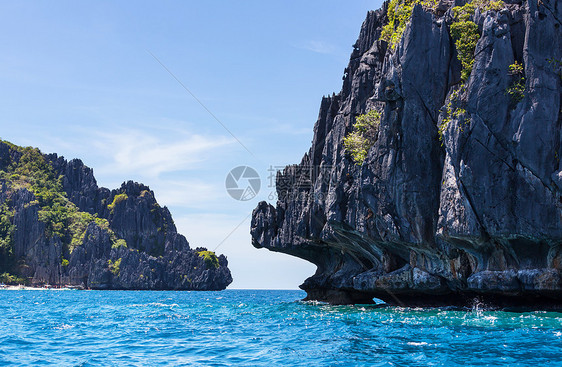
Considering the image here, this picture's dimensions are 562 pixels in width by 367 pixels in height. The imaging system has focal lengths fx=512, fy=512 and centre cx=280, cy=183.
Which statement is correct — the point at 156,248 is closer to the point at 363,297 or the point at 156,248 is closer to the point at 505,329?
the point at 363,297

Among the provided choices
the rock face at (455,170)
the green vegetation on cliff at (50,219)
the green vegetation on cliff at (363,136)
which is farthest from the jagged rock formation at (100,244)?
the green vegetation on cliff at (363,136)

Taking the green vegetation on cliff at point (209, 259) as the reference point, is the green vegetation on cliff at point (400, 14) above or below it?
above

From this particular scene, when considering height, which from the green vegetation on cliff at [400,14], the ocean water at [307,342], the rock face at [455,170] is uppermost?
the green vegetation on cliff at [400,14]

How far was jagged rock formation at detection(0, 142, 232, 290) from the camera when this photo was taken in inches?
6191

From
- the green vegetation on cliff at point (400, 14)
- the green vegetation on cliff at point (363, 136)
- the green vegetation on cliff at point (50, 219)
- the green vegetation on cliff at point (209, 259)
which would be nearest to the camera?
the green vegetation on cliff at point (400, 14)

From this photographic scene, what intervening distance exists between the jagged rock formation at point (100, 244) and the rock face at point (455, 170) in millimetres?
124432

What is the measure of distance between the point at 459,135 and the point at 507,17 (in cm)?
826

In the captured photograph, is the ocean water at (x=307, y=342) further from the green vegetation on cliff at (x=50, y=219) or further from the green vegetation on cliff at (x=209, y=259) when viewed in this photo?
the green vegetation on cliff at (x=50, y=219)

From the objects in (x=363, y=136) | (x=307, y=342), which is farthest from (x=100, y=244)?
(x=307, y=342)

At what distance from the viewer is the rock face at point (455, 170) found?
100ft

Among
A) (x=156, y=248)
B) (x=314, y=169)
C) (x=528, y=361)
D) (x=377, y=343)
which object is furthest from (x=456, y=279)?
(x=156, y=248)

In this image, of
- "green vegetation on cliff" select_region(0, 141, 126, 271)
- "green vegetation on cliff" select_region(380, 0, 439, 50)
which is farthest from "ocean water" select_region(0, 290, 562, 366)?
"green vegetation on cliff" select_region(0, 141, 126, 271)

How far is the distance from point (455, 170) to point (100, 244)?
496 ft

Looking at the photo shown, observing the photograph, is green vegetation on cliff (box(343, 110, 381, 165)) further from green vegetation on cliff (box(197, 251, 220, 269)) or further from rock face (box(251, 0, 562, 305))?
green vegetation on cliff (box(197, 251, 220, 269))
